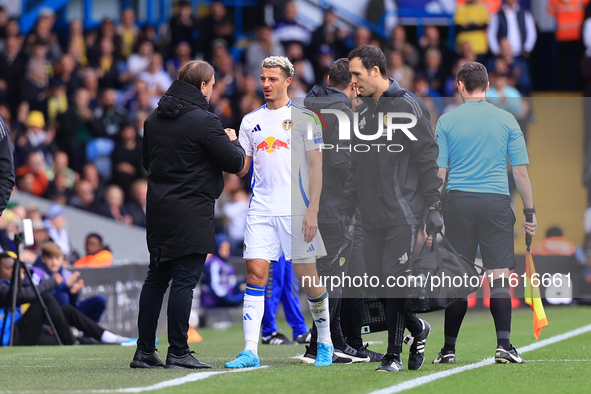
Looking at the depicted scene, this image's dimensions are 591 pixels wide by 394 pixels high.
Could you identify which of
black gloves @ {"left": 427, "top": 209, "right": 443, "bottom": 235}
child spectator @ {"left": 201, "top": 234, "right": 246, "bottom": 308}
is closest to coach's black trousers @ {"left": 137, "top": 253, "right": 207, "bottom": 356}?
black gloves @ {"left": 427, "top": 209, "right": 443, "bottom": 235}

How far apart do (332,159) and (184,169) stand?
119 centimetres

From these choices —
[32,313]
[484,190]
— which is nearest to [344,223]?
[484,190]

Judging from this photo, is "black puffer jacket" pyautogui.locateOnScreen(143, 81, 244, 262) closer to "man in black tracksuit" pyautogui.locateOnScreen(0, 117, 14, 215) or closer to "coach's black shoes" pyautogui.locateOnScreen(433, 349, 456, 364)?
"man in black tracksuit" pyautogui.locateOnScreen(0, 117, 14, 215)

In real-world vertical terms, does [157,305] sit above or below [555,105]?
below

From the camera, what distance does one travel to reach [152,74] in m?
16.9

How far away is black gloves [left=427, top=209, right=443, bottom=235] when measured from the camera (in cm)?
624

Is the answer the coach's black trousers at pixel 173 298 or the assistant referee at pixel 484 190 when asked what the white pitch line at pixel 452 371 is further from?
the coach's black trousers at pixel 173 298

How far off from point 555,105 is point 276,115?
1264 cm

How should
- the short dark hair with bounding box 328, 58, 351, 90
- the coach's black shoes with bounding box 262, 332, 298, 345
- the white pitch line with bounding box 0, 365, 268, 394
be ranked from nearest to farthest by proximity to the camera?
the white pitch line with bounding box 0, 365, 268, 394 → the short dark hair with bounding box 328, 58, 351, 90 → the coach's black shoes with bounding box 262, 332, 298, 345

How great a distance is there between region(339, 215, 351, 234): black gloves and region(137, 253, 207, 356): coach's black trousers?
1.12 m

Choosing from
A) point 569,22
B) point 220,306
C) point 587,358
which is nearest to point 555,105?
point 569,22

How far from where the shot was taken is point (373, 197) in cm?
641

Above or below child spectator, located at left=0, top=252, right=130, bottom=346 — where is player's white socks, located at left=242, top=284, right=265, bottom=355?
above

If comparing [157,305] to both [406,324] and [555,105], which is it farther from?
[555,105]
